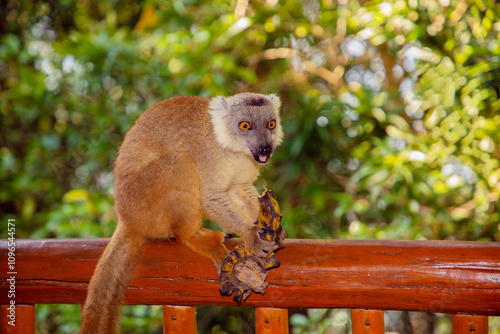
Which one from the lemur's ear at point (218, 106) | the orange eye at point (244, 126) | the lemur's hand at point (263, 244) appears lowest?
the lemur's hand at point (263, 244)

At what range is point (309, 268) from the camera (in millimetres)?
1797

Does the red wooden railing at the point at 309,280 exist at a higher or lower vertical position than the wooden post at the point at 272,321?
higher

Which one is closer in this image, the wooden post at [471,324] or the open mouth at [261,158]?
the wooden post at [471,324]

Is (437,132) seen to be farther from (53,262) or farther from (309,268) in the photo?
(53,262)

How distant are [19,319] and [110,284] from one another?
0.52 metres

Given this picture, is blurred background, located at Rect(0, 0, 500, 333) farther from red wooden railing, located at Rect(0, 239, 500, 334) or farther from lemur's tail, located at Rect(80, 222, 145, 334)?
lemur's tail, located at Rect(80, 222, 145, 334)

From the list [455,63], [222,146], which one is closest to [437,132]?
[455,63]

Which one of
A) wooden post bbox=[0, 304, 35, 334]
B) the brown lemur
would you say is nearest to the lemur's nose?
the brown lemur

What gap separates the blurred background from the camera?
282 cm

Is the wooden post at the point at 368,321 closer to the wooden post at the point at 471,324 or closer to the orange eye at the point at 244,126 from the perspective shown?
the wooden post at the point at 471,324

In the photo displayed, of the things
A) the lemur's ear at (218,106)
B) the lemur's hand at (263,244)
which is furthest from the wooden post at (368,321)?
the lemur's ear at (218,106)

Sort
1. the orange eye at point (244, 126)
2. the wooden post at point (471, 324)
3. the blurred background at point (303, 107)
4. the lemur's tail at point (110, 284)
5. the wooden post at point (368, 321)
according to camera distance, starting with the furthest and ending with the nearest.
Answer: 1. the blurred background at point (303, 107)
2. the orange eye at point (244, 126)
3. the lemur's tail at point (110, 284)
4. the wooden post at point (368, 321)
5. the wooden post at point (471, 324)

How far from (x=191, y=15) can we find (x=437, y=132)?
197 cm

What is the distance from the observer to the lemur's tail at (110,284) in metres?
1.89
